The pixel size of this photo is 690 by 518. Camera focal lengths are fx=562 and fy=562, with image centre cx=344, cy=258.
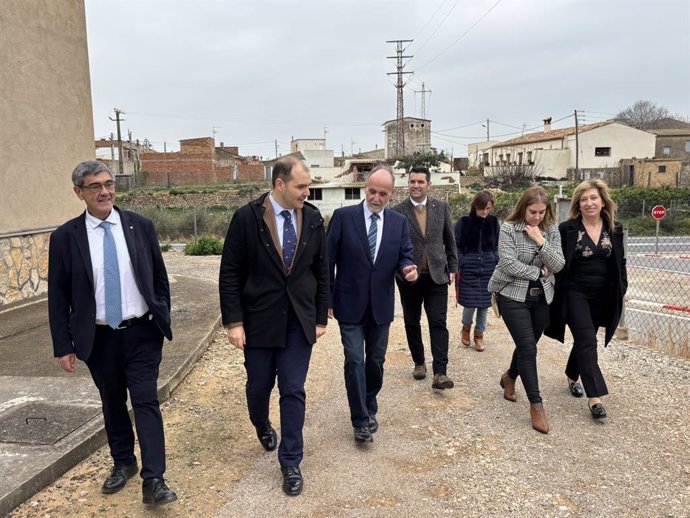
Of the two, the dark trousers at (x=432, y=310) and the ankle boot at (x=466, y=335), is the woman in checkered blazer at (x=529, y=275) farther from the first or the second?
the ankle boot at (x=466, y=335)

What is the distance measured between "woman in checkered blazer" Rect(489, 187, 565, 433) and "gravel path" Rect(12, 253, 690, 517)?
0.50m

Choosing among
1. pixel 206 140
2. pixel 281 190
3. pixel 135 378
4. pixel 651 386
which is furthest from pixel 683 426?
pixel 206 140

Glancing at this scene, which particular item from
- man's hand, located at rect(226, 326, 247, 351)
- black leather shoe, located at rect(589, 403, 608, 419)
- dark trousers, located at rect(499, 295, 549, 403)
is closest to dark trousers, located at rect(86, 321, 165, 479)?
man's hand, located at rect(226, 326, 247, 351)

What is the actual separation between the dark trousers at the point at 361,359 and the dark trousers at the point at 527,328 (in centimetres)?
105

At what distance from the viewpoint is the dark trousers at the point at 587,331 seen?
170 inches

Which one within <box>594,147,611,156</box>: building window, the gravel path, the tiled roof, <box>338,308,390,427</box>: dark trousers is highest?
the tiled roof

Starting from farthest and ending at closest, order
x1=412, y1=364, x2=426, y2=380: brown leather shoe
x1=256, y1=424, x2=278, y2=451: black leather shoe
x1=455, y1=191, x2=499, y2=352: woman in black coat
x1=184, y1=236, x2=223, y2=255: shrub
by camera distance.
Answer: x1=184, y1=236, x2=223, y2=255: shrub → x1=455, y1=191, x2=499, y2=352: woman in black coat → x1=412, y1=364, x2=426, y2=380: brown leather shoe → x1=256, y1=424, x2=278, y2=451: black leather shoe

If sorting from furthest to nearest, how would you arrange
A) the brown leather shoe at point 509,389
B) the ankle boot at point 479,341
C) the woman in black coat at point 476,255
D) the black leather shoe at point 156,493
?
the ankle boot at point 479,341 < the woman in black coat at point 476,255 < the brown leather shoe at point 509,389 < the black leather shoe at point 156,493

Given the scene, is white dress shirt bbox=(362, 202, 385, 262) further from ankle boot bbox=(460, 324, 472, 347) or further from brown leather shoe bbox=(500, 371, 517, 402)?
ankle boot bbox=(460, 324, 472, 347)

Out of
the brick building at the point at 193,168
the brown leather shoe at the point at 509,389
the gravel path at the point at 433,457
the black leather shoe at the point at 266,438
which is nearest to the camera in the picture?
the gravel path at the point at 433,457

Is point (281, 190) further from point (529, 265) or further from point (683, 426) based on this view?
point (683, 426)

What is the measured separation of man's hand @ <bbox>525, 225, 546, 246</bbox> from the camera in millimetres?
4270

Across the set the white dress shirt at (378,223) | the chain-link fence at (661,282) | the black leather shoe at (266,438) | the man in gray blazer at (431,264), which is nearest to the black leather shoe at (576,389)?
the man in gray blazer at (431,264)

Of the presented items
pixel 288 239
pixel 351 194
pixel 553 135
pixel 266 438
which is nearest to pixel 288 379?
pixel 266 438
